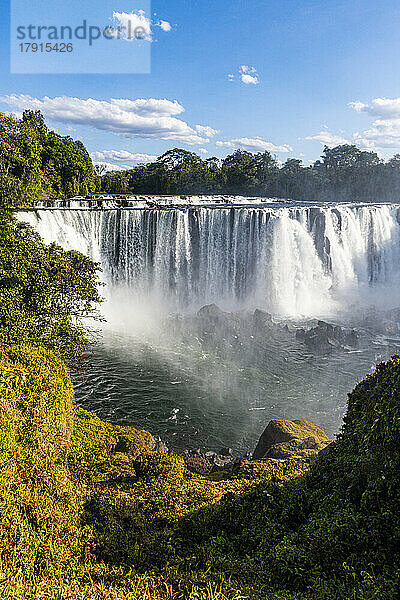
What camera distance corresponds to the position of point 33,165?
3086 centimetres

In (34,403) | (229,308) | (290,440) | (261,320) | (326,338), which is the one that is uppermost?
(34,403)

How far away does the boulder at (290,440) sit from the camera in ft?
Answer: 23.7

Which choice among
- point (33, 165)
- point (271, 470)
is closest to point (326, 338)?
point (271, 470)

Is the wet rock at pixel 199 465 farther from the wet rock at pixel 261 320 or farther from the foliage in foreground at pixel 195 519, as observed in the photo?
the wet rock at pixel 261 320

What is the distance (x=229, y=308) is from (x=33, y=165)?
1972cm

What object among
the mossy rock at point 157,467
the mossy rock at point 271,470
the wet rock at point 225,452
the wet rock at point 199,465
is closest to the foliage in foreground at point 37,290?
the wet rock at point 199,465

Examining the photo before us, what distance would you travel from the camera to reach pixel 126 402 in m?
11.8

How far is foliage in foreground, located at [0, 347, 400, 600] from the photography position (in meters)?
3.35

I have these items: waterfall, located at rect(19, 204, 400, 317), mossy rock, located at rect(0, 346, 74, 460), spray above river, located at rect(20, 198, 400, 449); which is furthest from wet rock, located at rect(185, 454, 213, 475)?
waterfall, located at rect(19, 204, 400, 317)

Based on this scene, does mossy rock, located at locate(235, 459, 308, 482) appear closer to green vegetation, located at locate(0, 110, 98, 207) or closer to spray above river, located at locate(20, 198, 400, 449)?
spray above river, located at locate(20, 198, 400, 449)

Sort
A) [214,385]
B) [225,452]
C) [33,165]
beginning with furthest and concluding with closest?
→ [33,165], [214,385], [225,452]

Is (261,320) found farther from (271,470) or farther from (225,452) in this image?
(271,470)

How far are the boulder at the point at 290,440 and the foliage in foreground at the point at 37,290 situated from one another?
530cm

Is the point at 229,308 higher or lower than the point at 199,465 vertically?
higher
